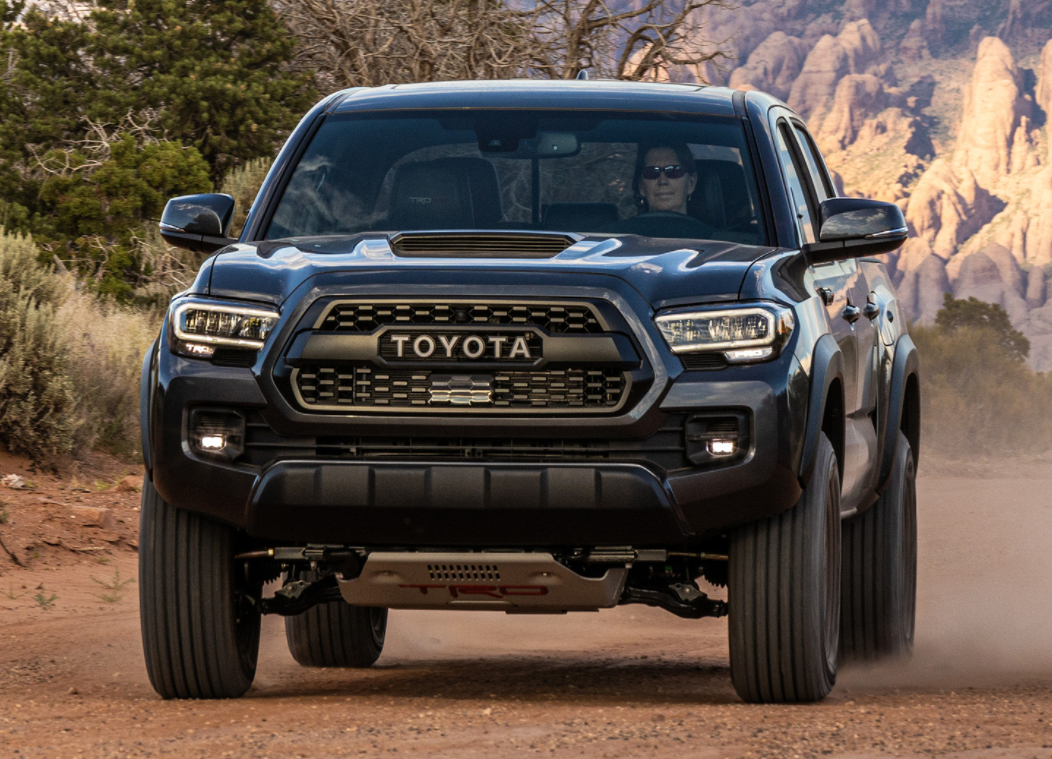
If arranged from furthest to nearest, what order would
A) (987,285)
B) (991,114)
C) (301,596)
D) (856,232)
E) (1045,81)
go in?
1. (1045,81)
2. (991,114)
3. (987,285)
4. (856,232)
5. (301,596)

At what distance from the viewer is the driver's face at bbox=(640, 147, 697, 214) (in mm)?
5973

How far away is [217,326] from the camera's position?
4977 mm

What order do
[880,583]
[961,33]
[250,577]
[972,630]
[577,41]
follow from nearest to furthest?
1. [250,577]
2. [880,583]
3. [972,630]
4. [577,41]
5. [961,33]

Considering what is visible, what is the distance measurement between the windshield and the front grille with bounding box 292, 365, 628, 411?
112 cm

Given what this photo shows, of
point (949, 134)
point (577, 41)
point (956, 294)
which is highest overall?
point (577, 41)

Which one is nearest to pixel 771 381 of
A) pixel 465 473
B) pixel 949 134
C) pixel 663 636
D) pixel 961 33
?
pixel 465 473

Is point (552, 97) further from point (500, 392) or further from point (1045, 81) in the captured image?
point (1045, 81)

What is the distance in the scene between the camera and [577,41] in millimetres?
26734

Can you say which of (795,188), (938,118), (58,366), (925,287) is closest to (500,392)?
(795,188)

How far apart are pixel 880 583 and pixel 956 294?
264ft

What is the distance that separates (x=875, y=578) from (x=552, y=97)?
2.43 meters

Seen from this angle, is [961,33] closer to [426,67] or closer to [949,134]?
[949,134]

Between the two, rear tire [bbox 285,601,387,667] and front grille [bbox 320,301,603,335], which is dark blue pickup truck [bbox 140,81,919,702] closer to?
front grille [bbox 320,301,603,335]

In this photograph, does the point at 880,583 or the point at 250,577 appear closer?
the point at 250,577
